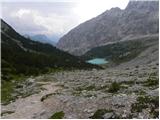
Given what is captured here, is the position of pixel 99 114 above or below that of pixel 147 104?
below

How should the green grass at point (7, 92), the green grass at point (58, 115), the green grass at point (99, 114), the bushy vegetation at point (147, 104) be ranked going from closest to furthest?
the bushy vegetation at point (147, 104) < the green grass at point (99, 114) < the green grass at point (58, 115) < the green grass at point (7, 92)

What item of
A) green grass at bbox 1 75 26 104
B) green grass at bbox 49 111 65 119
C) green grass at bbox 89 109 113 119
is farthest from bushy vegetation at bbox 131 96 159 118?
green grass at bbox 1 75 26 104

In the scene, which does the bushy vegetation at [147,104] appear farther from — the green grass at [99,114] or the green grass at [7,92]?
the green grass at [7,92]

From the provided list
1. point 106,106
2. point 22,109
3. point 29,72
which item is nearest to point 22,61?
point 29,72

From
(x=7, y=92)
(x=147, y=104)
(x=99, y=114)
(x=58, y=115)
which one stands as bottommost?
(x=58, y=115)

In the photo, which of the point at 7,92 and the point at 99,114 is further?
the point at 7,92

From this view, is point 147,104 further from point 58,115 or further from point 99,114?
point 58,115

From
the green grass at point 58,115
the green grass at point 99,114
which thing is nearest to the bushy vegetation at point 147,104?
the green grass at point 99,114

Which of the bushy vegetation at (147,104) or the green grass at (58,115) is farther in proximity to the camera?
the green grass at (58,115)

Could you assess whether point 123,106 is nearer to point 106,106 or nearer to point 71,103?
point 106,106

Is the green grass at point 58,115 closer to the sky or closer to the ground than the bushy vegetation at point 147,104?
closer to the ground

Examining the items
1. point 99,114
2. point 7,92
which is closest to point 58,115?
point 99,114
